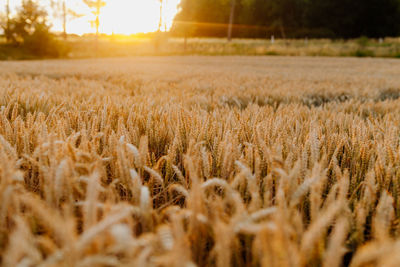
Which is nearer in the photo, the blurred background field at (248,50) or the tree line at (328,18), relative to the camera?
the blurred background field at (248,50)

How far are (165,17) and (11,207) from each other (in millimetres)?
32663

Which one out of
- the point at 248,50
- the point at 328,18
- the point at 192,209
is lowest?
the point at 192,209

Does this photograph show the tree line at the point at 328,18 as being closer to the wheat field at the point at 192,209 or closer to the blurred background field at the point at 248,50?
the blurred background field at the point at 248,50

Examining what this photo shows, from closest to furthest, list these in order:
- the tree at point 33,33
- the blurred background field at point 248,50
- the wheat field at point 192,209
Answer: the wheat field at point 192,209 → the blurred background field at point 248,50 → the tree at point 33,33

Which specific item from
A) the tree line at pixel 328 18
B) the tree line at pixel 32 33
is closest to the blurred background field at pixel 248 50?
the tree line at pixel 32 33

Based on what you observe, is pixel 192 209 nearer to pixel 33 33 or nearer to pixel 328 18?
pixel 33 33

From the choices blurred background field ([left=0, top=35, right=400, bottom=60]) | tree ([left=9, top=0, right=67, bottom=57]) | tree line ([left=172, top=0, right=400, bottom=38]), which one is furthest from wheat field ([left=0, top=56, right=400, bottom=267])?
tree line ([left=172, top=0, right=400, bottom=38])

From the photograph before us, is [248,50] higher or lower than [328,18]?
lower

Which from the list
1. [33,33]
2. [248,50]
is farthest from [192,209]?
[33,33]

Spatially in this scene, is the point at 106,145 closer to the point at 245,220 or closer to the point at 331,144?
the point at 245,220

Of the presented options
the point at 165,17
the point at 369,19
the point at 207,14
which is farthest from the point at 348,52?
the point at 207,14

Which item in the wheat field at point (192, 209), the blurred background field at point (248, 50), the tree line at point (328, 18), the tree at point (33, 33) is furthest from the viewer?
the tree line at point (328, 18)

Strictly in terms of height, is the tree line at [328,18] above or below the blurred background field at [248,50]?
above

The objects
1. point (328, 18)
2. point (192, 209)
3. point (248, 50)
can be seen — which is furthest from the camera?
point (328, 18)
